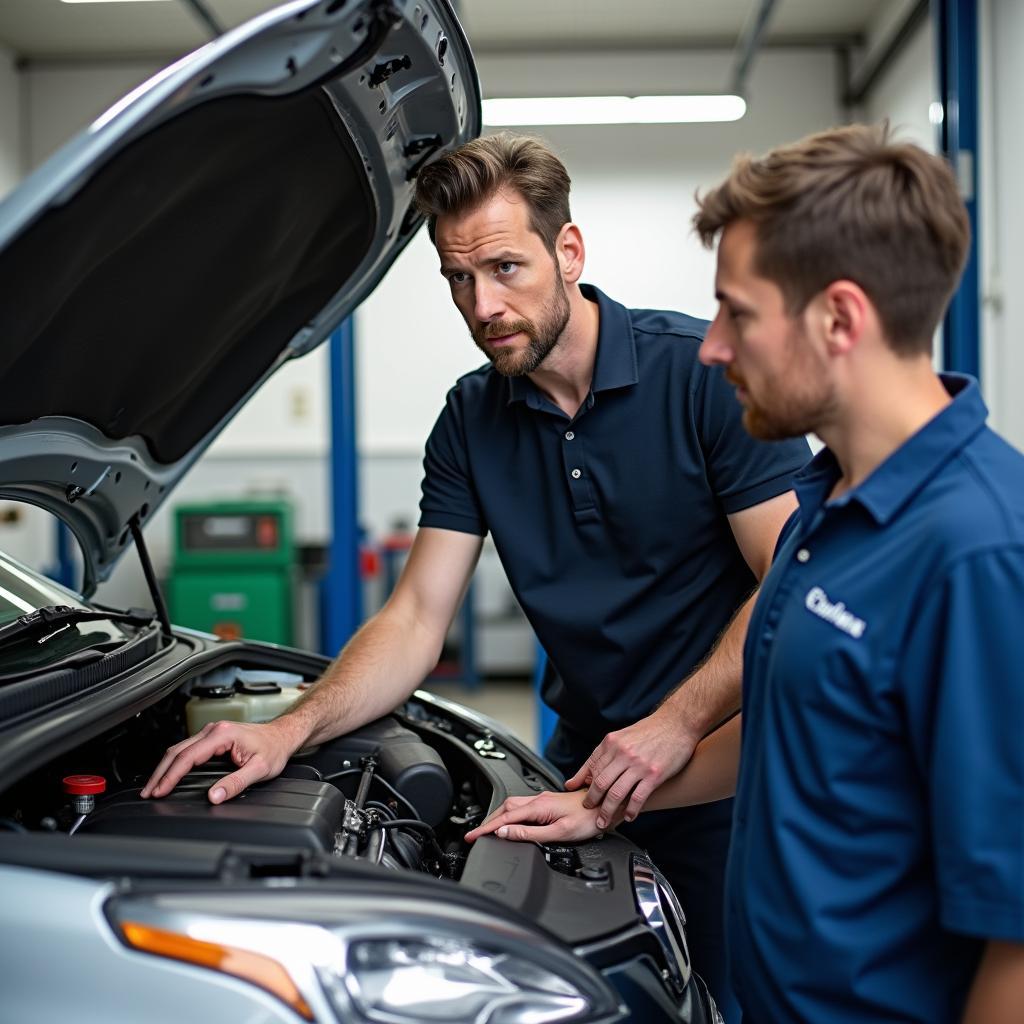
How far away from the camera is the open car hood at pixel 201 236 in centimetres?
123

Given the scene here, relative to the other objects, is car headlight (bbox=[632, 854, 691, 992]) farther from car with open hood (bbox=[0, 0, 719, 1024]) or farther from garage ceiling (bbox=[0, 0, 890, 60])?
garage ceiling (bbox=[0, 0, 890, 60])

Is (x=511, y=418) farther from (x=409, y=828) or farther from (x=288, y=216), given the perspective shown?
(x=409, y=828)

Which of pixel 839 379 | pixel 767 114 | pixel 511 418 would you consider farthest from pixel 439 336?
pixel 839 379

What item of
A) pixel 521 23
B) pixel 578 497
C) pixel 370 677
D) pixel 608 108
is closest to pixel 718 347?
pixel 578 497

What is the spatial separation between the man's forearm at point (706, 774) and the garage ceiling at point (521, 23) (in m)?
5.61

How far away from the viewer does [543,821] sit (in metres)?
1.55

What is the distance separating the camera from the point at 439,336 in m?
7.43

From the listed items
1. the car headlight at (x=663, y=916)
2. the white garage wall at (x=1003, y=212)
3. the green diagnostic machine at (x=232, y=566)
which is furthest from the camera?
the green diagnostic machine at (x=232, y=566)

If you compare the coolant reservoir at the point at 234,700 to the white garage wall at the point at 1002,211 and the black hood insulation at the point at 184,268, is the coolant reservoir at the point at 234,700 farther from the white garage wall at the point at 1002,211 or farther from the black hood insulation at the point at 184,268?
the white garage wall at the point at 1002,211

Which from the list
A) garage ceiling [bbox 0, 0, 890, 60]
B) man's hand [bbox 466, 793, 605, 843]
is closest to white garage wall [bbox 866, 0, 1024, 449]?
garage ceiling [bbox 0, 0, 890, 60]

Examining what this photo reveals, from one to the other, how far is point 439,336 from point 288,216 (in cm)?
575

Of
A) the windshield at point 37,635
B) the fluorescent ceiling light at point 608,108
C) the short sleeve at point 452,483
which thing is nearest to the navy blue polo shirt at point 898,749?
the short sleeve at point 452,483

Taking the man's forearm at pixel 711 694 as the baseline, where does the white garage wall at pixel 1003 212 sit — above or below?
above

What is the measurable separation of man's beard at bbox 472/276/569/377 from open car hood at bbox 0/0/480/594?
0.97 feet
